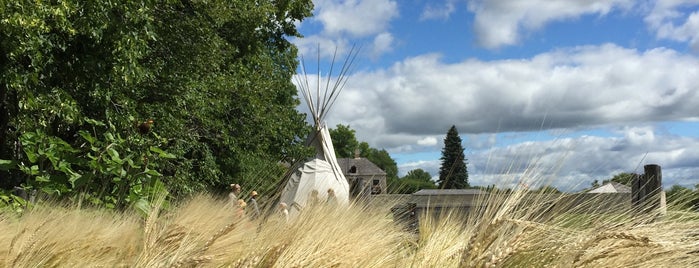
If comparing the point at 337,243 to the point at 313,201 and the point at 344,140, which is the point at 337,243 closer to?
the point at 313,201

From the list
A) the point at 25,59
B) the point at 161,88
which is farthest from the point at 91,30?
the point at 161,88

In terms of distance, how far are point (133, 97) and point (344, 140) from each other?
47.3 meters

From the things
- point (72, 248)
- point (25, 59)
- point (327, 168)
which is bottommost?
point (72, 248)

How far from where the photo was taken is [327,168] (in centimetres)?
1062

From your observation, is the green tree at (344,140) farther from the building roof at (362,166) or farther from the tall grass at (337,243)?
the tall grass at (337,243)

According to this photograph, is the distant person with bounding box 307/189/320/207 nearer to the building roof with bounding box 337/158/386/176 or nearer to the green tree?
the green tree

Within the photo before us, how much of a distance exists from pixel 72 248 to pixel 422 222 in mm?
1631

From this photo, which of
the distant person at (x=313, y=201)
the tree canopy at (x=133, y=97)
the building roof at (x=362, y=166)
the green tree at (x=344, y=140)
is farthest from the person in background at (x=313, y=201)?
the building roof at (x=362, y=166)

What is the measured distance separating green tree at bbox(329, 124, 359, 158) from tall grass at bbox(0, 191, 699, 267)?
52.9 meters

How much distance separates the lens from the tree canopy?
4.06m

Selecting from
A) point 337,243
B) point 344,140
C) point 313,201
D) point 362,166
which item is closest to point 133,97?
point 313,201

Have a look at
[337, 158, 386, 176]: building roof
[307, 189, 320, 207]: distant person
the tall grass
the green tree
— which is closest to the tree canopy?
[307, 189, 320, 207]: distant person

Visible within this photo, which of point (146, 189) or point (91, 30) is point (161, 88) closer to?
point (91, 30)

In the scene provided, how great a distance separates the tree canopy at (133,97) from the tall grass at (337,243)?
1.33m
